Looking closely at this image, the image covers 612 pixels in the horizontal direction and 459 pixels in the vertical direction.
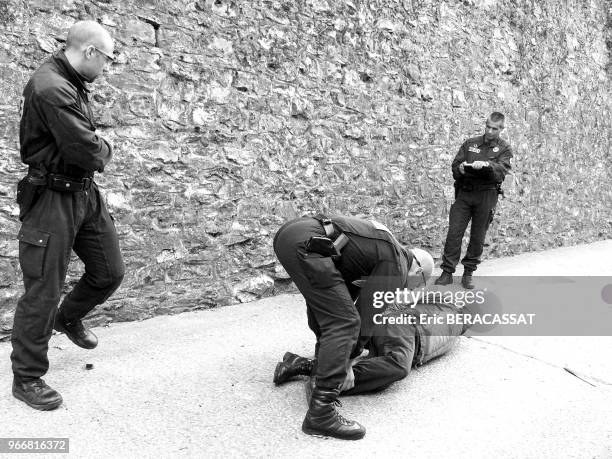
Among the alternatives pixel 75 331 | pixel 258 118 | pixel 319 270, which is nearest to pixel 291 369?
pixel 319 270

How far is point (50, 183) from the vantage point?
2.62m

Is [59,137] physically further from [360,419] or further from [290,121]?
[290,121]

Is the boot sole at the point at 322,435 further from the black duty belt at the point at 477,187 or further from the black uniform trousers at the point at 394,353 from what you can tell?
the black duty belt at the point at 477,187

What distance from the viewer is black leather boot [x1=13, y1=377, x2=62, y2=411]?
2.67 meters

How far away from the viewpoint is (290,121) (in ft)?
16.7

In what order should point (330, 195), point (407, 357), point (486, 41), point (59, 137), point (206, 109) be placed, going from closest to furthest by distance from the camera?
point (59, 137) → point (407, 357) → point (206, 109) → point (330, 195) → point (486, 41)

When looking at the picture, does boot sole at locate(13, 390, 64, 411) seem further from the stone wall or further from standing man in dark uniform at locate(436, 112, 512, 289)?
standing man in dark uniform at locate(436, 112, 512, 289)

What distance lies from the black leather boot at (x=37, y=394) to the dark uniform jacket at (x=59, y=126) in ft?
3.36

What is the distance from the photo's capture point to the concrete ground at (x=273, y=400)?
101 inches

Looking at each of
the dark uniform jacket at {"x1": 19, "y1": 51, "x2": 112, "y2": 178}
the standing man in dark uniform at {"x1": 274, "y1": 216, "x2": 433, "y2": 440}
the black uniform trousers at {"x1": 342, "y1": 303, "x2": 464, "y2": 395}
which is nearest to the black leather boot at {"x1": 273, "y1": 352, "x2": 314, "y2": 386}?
the black uniform trousers at {"x1": 342, "y1": 303, "x2": 464, "y2": 395}

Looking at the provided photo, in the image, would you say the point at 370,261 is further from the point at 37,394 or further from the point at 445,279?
the point at 445,279

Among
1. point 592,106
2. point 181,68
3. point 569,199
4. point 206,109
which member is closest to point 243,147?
point 206,109

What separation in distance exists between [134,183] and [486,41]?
5478mm

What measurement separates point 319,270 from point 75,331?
4.80 feet
